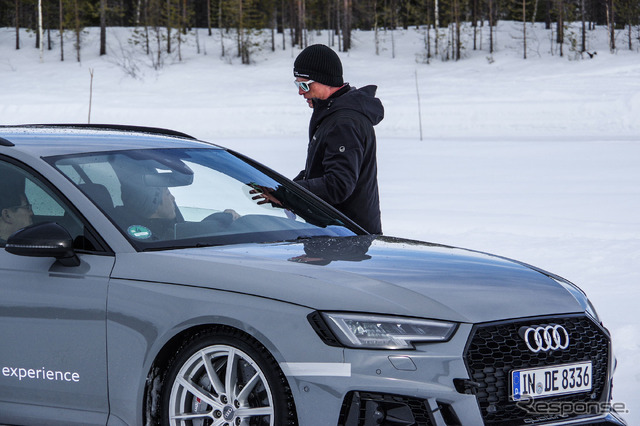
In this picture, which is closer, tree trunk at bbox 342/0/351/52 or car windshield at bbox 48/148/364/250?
car windshield at bbox 48/148/364/250

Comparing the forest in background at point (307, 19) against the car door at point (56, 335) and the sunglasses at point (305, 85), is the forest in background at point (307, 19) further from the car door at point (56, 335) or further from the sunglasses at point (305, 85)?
the car door at point (56, 335)

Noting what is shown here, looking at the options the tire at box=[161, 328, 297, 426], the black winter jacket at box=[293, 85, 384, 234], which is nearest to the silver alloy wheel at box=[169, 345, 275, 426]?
the tire at box=[161, 328, 297, 426]

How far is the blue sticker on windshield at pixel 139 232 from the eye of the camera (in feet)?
12.6

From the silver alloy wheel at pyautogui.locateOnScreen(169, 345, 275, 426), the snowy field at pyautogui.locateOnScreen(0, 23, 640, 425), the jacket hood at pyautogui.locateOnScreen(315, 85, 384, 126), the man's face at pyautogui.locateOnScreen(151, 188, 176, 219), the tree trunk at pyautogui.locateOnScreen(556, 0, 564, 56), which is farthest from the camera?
the tree trunk at pyautogui.locateOnScreen(556, 0, 564, 56)

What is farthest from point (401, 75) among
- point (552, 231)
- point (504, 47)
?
point (552, 231)

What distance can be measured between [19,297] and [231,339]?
3.13ft

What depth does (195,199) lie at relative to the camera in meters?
4.59

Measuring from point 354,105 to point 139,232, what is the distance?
231cm

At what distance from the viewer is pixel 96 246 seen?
3793 mm

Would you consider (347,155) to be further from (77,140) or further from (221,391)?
(221,391)

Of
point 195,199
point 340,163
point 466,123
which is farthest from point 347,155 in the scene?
point 466,123

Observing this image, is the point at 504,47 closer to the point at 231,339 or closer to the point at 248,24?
the point at 248,24

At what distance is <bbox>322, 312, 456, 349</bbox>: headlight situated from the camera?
3188 mm

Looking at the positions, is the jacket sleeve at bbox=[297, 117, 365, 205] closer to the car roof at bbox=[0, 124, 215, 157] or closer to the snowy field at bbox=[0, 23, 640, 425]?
the car roof at bbox=[0, 124, 215, 157]
